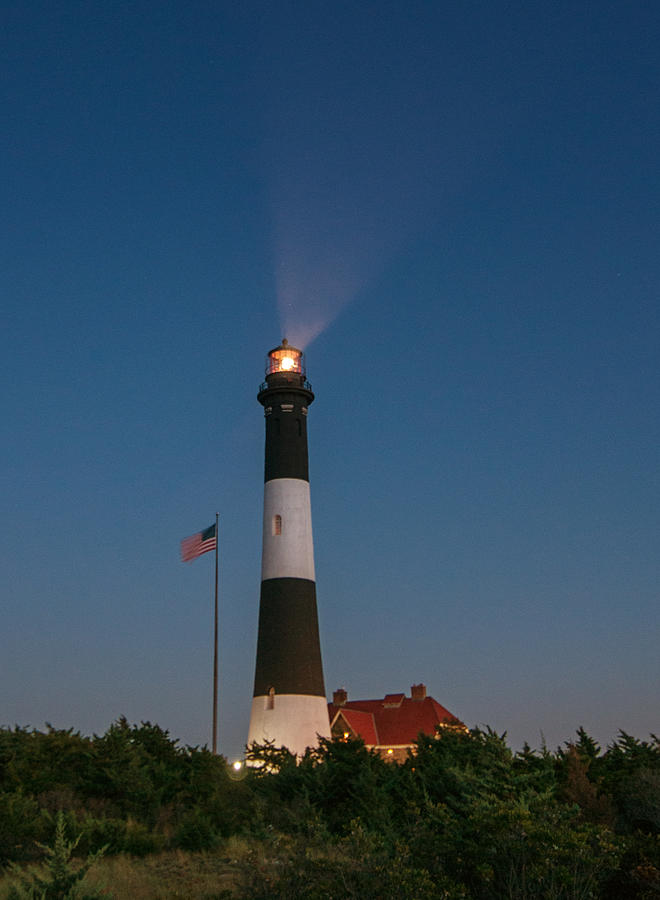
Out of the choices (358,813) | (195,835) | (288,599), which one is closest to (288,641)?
(288,599)

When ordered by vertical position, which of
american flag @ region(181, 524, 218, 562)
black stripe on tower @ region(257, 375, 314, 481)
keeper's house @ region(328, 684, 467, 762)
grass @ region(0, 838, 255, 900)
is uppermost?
black stripe on tower @ region(257, 375, 314, 481)

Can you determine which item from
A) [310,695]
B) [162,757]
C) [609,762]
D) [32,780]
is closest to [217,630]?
[310,695]

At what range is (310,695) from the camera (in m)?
35.4

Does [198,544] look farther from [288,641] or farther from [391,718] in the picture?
[391,718]

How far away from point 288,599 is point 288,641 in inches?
71.6

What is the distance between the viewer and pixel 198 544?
37.6 metres

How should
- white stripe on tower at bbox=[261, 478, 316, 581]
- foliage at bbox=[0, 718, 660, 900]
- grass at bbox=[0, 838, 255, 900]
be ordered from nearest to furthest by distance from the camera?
foliage at bbox=[0, 718, 660, 900] < grass at bbox=[0, 838, 255, 900] < white stripe on tower at bbox=[261, 478, 316, 581]

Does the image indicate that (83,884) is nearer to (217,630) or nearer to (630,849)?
(630,849)

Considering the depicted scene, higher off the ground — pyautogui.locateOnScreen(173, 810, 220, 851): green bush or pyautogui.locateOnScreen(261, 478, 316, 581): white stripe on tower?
pyautogui.locateOnScreen(261, 478, 316, 581): white stripe on tower

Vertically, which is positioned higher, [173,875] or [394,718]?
[394,718]

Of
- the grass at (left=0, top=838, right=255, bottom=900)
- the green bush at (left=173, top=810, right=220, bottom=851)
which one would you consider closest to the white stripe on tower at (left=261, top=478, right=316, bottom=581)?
the green bush at (left=173, top=810, right=220, bottom=851)

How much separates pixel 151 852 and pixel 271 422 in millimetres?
24564

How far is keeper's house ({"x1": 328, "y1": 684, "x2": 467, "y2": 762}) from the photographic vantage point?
5278 centimetres

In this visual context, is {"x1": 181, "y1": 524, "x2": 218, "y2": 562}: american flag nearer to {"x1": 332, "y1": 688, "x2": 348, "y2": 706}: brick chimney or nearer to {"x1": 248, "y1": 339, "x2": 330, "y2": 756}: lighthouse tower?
{"x1": 248, "y1": 339, "x2": 330, "y2": 756}: lighthouse tower
